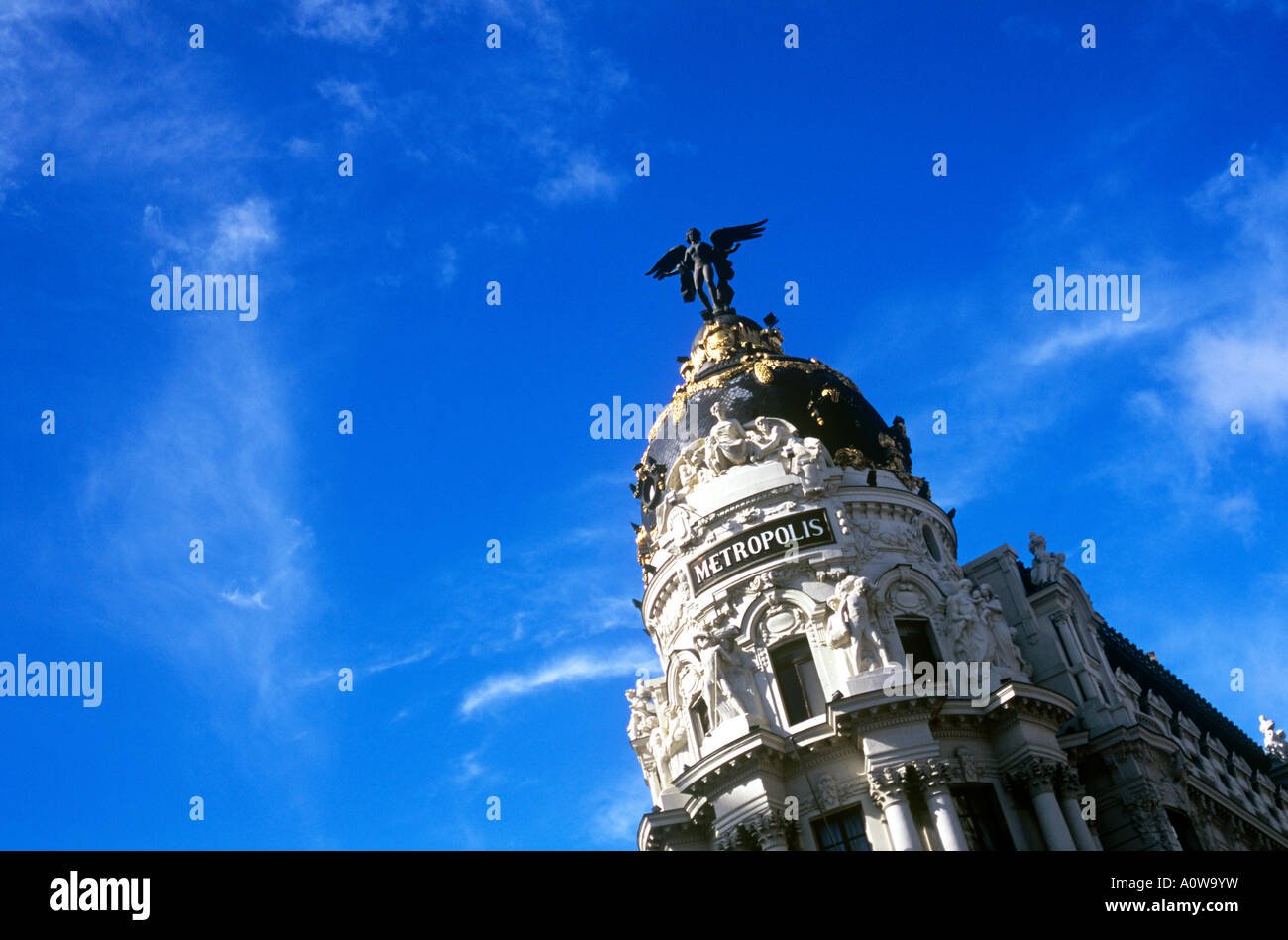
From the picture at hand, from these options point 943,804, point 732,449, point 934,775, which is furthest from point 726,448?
point 943,804

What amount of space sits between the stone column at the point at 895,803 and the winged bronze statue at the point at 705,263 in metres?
21.4

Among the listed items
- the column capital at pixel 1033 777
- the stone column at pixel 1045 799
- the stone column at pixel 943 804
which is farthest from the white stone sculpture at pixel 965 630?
the stone column at pixel 943 804

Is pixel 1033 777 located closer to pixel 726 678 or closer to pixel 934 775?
pixel 934 775

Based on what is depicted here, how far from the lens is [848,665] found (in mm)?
33812

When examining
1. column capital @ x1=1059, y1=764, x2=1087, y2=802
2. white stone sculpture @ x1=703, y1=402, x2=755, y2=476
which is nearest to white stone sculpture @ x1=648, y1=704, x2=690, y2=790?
white stone sculpture @ x1=703, y1=402, x2=755, y2=476

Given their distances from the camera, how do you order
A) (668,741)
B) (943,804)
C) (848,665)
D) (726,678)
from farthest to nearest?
(668,741) < (726,678) < (848,665) < (943,804)

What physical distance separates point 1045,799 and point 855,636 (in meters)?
6.76

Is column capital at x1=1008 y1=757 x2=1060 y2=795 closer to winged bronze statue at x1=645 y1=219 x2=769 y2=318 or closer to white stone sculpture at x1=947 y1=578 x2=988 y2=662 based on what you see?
white stone sculpture at x1=947 y1=578 x2=988 y2=662

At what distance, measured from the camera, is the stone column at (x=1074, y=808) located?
32.5 m

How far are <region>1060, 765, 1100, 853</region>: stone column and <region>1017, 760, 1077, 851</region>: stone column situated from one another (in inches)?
13.1
